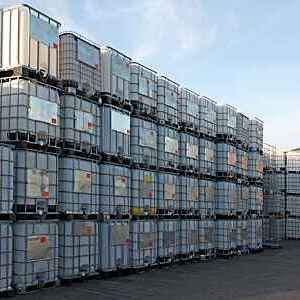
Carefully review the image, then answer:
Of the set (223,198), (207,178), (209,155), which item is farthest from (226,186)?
(209,155)

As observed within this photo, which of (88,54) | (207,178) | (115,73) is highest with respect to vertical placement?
(88,54)

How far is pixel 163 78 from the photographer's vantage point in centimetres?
1492

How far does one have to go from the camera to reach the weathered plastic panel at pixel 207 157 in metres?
16.7

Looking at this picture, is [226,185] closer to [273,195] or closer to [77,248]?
[77,248]

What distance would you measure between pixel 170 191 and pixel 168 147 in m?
1.22

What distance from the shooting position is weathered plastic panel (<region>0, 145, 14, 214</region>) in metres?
9.50

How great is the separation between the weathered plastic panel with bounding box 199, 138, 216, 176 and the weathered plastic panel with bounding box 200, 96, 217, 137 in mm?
332

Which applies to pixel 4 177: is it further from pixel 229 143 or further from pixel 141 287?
pixel 229 143

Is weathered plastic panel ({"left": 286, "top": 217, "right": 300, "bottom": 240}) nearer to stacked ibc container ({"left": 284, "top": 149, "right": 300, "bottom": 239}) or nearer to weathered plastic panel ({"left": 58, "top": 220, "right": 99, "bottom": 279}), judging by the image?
stacked ibc container ({"left": 284, "top": 149, "right": 300, "bottom": 239})

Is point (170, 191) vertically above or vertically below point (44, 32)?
below

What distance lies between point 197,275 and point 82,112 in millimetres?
4772

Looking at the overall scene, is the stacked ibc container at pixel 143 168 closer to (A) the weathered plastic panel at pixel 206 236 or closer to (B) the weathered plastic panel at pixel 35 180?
(A) the weathered plastic panel at pixel 206 236

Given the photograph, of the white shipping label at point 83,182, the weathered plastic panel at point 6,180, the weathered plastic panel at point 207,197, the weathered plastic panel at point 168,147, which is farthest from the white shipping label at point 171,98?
the weathered plastic panel at point 6,180

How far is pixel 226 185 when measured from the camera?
17.6 meters
